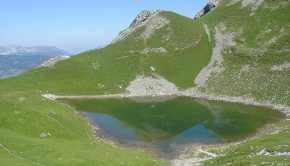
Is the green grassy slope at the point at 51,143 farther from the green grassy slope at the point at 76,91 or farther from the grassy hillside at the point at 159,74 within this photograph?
the grassy hillside at the point at 159,74

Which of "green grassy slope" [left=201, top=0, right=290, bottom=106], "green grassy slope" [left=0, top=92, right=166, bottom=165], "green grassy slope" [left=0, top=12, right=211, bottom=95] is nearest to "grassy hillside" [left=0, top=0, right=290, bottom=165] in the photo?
"green grassy slope" [left=201, top=0, right=290, bottom=106]

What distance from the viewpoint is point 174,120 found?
99312mm

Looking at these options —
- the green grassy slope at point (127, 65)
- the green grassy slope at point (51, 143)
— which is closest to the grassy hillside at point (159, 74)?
the green grassy slope at point (51, 143)

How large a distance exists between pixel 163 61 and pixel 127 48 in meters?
17.5

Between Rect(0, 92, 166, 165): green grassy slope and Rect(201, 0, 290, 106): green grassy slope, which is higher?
Rect(201, 0, 290, 106): green grassy slope

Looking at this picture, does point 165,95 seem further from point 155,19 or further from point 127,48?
point 155,19

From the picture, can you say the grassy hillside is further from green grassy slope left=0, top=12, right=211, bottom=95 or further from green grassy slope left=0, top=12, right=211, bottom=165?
green grassy slope left=0, top=12, right=211, bottom=95

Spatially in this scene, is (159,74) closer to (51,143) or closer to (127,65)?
(127,65)

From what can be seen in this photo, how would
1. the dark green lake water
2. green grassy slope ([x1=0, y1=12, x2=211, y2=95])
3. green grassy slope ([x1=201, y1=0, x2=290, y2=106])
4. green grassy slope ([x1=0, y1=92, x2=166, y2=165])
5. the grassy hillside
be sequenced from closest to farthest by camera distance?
1. green grassy slope ([x1=0, y1=92, x2=166, y2=165])
2. the grassy hillside
3. the dark green lake water
4. green grassy slope ([x1=201, y1=0, x2=290, y2=106])
5. green grassy slope ([x1=0, y1=12, x2=211, y2=95])

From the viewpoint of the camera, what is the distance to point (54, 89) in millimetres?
128125

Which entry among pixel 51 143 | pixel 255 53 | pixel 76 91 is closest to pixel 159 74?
pixel 76 91

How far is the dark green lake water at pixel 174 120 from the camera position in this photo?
84.9 metres

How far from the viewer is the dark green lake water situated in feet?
279

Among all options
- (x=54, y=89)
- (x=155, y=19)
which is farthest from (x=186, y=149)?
(x=155, y=19)
